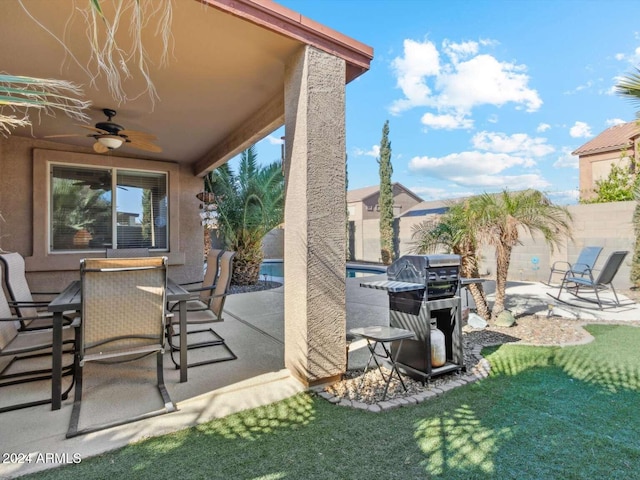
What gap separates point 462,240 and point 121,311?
198 inches

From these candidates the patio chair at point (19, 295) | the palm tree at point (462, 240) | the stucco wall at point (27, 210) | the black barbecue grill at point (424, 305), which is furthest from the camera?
the stucco wall at point (27, 210)

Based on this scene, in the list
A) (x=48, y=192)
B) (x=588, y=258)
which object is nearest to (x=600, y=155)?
(x=588, y=258)

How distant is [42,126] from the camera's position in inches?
231

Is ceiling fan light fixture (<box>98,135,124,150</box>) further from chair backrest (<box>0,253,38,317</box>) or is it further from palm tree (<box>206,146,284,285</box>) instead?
palm tree (<box>206,146,284,285</box>)

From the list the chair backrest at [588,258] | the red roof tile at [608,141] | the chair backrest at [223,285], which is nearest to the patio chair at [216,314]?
the chair backrest at [223,285]

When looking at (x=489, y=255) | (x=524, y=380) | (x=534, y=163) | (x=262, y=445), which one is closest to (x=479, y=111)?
(x=534, y=163)

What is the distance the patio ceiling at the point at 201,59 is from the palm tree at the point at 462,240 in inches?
123

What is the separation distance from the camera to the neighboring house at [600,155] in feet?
62.2

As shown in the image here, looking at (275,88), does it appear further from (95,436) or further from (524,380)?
(524,380)

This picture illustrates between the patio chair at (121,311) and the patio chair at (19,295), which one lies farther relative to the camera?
the patio chair at (19,295)

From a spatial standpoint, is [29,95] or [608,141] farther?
[608,141]

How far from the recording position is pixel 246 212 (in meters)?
9.99

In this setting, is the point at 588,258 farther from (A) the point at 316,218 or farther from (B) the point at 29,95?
(B) the point at 29,95

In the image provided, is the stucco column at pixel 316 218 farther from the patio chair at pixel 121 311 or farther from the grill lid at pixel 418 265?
the patio chair at pixel 121 311
